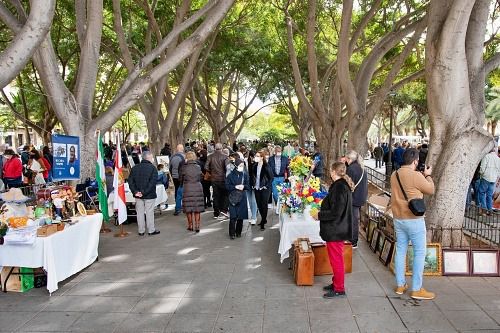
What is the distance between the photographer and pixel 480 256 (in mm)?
6852

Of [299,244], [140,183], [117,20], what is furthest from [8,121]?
[299,244]

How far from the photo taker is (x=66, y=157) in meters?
8.62

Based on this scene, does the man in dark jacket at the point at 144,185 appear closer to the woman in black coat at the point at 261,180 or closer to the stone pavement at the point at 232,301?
the stone pavement at the point at 232,301

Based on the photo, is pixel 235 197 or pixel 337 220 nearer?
pixel 337 220

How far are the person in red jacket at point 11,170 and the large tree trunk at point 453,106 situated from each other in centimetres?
1148

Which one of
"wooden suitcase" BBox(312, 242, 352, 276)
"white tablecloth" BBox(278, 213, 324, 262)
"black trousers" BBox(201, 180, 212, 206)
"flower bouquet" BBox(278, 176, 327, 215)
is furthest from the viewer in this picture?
"black trousers" BBox(201, 180, 212, 206)

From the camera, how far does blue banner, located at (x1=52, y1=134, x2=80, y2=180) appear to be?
27.2 feet

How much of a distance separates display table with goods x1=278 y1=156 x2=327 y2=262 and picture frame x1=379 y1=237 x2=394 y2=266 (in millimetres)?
1100

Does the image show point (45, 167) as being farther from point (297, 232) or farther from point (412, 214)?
point (412, 214)

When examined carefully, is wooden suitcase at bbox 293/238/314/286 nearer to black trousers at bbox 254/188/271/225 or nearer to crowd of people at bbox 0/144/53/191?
black trousers at bbox 254/188/271/225

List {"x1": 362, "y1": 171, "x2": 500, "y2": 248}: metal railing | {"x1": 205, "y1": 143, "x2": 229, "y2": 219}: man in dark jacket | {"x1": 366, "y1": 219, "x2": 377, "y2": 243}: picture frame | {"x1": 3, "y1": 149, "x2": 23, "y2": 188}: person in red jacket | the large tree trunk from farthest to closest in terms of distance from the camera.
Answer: {"x1": 3, "y1": 149, "x2": 23, "y2": 188}: person in red jacket, {"x1": 205, "y1": 143, "x2": 229, "y2": 219}: man in dark jacket, {"x1": 366, "y1": 219, "x2": 377, "y2": 243}: picture frame, {"x1": 362, "y1": 171, "x2": 500, "y2": 248}: metal railing, the large tree trunk

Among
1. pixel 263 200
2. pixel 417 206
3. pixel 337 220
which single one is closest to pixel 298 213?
pixel 337 220

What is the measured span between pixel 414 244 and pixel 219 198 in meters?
6.50

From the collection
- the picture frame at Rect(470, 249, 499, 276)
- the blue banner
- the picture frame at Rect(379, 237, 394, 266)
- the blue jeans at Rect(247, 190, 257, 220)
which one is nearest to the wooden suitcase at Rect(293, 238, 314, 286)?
the picture frame at Rect(379, 237, 394, 266)
